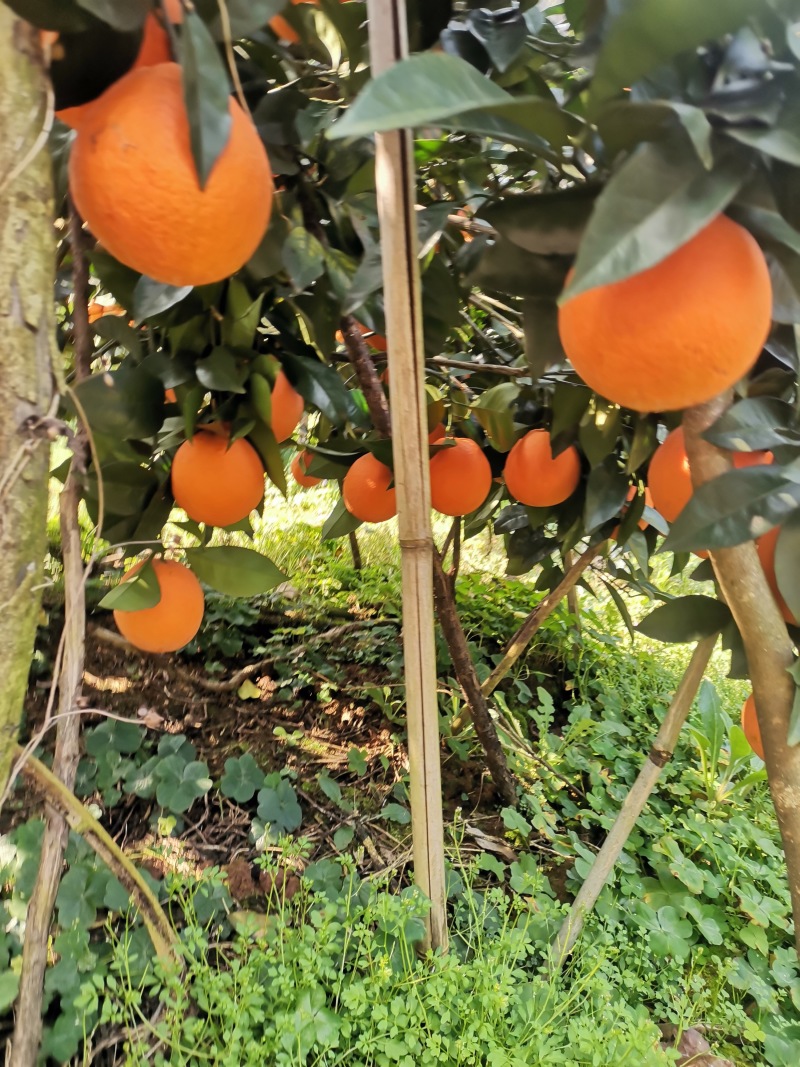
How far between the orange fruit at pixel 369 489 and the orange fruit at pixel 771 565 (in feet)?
1.44

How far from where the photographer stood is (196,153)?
0.34m

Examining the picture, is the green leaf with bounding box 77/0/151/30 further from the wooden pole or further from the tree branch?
the tree branch

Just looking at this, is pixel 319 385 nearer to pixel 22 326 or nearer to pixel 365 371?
pixel 365 371

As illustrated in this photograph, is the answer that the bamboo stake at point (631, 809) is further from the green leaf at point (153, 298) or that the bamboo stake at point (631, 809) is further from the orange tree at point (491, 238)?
the green leaf at point (153, 298)

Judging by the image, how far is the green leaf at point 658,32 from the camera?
307mm

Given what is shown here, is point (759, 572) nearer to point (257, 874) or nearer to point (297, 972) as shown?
point (297, 972)

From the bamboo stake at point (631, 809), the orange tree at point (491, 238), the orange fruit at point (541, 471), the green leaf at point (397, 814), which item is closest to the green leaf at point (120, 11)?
the orange tree at point (491, 238)

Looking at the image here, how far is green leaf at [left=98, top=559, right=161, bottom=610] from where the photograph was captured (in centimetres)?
68

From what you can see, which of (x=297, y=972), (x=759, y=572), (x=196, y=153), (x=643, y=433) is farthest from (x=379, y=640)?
(x=196, y=153)

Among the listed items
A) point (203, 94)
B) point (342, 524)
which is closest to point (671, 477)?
point (203, 94)

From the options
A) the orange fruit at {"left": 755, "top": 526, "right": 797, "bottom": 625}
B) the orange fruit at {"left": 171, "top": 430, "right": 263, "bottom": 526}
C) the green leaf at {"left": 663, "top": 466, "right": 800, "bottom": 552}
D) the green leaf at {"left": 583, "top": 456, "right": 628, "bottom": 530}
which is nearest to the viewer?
the green leaf at {"left": 663, "top": 466, "right": 800, "bottom": 552}

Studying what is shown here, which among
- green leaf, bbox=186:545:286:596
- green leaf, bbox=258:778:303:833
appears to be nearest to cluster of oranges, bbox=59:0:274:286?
green leaf, bbox=186:545:286:596

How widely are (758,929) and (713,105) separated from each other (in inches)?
55.4

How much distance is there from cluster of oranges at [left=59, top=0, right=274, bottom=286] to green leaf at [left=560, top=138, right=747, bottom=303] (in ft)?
0.67
